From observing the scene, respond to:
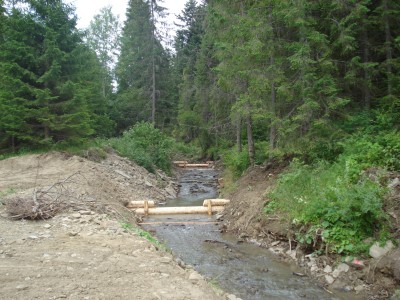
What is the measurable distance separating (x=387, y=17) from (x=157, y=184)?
43.2 ft

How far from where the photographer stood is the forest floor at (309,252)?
6.11 meters

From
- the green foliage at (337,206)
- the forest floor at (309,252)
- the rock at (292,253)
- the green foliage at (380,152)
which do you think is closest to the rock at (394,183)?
the forest floor at (309,252)

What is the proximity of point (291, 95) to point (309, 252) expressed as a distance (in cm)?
573

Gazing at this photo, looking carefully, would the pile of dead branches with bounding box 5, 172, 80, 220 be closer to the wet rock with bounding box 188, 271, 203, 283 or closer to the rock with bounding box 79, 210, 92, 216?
the rock with bounding box 79, 210, 92, 216

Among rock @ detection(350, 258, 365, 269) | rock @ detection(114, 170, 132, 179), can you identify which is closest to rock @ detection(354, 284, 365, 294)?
rock @ detection(350, 258, 365, 269)

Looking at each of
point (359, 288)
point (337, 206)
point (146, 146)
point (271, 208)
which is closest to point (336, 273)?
point (359, 288)

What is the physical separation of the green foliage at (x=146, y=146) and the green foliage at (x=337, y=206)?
40.7 feet

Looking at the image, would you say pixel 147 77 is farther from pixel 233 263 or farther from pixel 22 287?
pixel 22 287

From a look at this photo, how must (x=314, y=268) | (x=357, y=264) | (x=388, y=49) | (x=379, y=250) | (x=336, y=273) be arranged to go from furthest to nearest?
(x=388, y=49) → (x=314, y=268) → (x=336, y=273) → (x=357, y=264) → (x=379, y=250)

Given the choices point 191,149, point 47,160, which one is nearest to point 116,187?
point 47,160

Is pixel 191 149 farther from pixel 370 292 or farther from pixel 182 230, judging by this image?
pixel 370 292

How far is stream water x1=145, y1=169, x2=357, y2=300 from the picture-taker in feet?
21.0

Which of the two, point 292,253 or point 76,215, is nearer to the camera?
point 292,253

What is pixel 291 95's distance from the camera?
37.9ft
